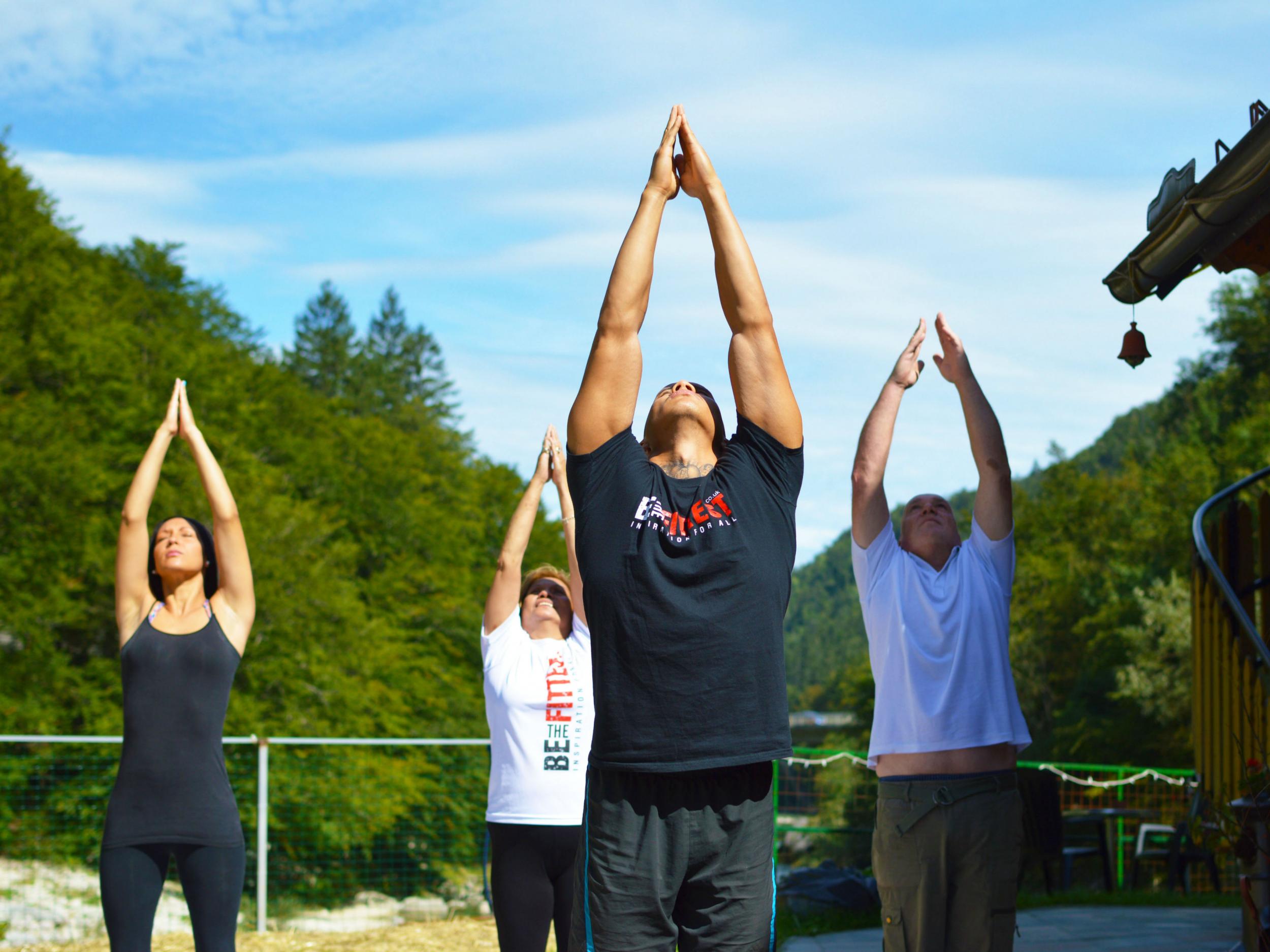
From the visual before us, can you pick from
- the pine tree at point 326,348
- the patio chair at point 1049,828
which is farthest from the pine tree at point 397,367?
the patio chair at point 1049,828

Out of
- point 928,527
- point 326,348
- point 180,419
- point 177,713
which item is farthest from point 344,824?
point 326,348

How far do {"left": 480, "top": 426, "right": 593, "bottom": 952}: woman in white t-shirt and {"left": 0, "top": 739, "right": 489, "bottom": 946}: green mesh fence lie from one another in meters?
6.59

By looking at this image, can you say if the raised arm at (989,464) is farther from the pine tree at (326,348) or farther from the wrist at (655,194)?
the pine tree at (326,348)

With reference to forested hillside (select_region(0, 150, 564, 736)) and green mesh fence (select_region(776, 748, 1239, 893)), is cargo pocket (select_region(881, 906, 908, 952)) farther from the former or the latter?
forested hillside (select_region(0, 150, 564, 736))

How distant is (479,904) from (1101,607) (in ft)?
93.5

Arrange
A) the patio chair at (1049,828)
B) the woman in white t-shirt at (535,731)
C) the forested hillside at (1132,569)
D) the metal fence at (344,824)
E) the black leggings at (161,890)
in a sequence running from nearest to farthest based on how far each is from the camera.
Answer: the black leggings at (161,890) < the woman in white t-shirt at (535,731) < the patio chair at (1049,828) < the metal fence at (344,824) < the forested hillside at (1132,569)

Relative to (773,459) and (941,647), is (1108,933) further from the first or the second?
(773,459)

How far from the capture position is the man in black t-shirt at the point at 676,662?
6.97ft

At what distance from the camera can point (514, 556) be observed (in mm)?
4070

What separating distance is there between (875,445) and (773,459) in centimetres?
116

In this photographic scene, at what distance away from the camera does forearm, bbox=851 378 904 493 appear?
11.2 feet

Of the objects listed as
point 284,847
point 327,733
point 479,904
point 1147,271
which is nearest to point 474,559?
point 327,733

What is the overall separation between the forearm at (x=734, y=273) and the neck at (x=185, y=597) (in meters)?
2.04

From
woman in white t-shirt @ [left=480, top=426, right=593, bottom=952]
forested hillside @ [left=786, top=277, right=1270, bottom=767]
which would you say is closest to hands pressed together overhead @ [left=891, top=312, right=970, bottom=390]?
woman in white t-shirt @ [left=480, top=426, right=593, bottom=952]
